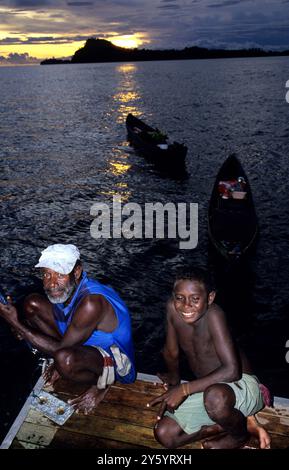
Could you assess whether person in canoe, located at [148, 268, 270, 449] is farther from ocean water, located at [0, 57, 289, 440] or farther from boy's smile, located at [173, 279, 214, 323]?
ocean water, located at [0, 57, 289, 440]

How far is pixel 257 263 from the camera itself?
13.9 m

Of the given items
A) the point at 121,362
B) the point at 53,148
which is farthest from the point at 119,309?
the point at 53,148

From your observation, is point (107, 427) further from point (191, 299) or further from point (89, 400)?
point (191, 299)

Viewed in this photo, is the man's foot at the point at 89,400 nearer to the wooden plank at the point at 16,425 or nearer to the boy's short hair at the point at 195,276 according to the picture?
the wooden plank at the point at 16,425

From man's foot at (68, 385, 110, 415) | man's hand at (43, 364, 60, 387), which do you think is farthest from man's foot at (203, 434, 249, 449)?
man's hand at (43, 364, 60, 387)

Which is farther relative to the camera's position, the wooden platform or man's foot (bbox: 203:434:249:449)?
the wooden platform

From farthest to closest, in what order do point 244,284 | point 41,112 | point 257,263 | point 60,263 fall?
point 41,112 < point 257,263 < point 244,284 < point 60,263

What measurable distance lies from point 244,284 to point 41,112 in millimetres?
58366

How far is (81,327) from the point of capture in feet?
15.0

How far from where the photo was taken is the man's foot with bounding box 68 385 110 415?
5.08 m

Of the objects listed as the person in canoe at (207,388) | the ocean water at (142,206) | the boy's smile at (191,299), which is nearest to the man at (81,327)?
the person in canoe at (207,388)

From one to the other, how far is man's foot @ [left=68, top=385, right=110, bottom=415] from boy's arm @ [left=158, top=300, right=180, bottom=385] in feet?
2.90

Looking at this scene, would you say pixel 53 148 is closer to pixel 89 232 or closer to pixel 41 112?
pixel 89 232

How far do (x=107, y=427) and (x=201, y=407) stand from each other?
1.34 m
